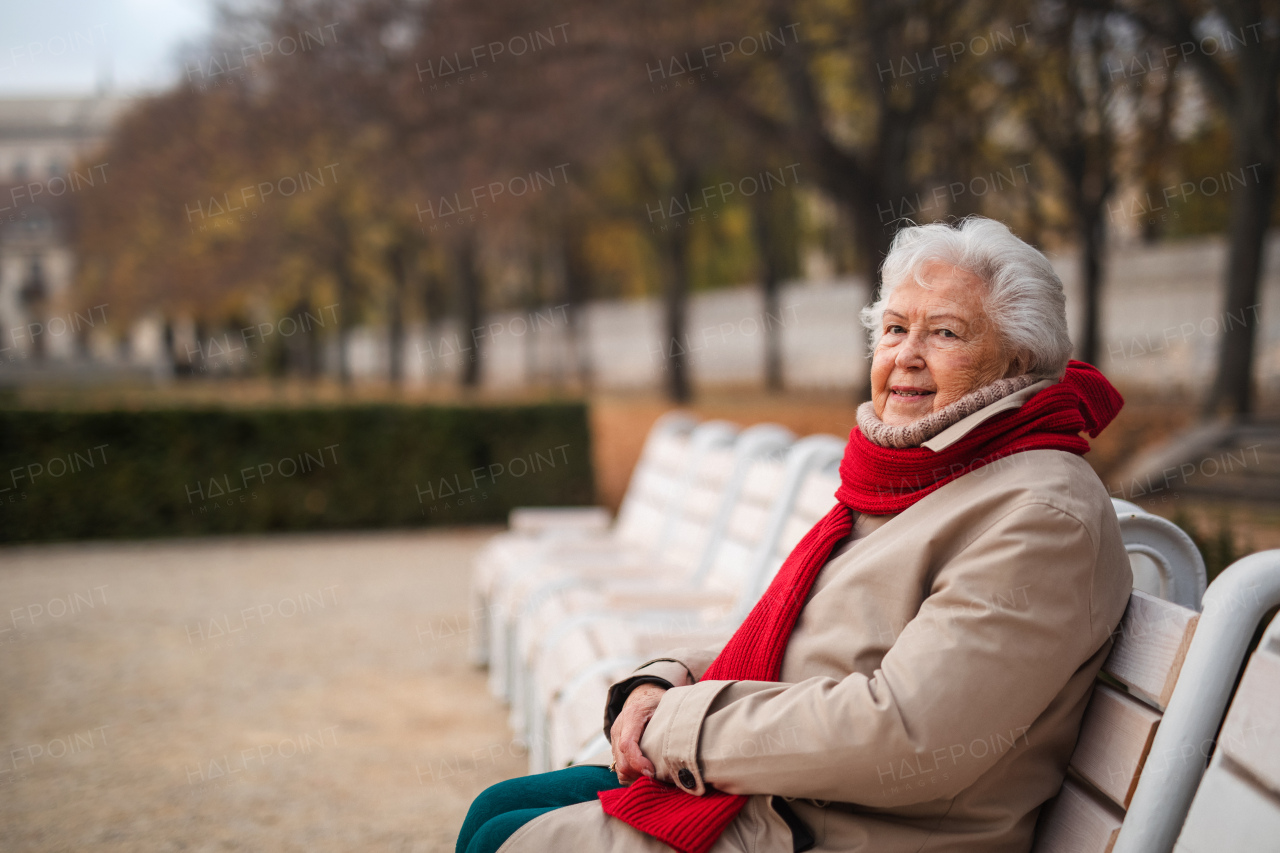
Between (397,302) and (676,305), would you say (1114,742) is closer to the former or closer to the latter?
(676,305)

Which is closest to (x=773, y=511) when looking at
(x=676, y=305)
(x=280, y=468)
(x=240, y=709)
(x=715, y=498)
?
(x=715, y=498)

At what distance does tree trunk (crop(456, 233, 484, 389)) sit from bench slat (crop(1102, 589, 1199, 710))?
2450 centimetres

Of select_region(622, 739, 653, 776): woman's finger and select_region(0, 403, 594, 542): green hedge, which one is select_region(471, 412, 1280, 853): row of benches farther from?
select_region(0, 403, 594, 542): green hedge

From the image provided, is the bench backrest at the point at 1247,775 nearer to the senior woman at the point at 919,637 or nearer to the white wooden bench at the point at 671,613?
the senior woman at the point at 919,637

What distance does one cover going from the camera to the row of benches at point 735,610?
1.58 metres

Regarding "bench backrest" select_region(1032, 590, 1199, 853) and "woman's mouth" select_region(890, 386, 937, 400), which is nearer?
"bench backrest" select_region(1032, 590, 1199, 853)

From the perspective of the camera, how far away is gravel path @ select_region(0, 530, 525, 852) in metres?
4.03

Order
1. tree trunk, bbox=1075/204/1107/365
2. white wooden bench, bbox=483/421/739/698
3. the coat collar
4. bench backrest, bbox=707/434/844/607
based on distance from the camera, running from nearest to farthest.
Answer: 1. the coat collar
2. bench backrest, bbox=707/434/844/607
3. white wooden bench, bbox=483/421/739/698
4. tree trunk, bbox=1075/204/1107/365

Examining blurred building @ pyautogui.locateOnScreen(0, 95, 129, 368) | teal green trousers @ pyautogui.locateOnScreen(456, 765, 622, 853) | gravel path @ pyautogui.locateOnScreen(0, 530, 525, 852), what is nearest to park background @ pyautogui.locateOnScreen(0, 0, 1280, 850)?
gravel path @ pyautogui.locateOnScreen(0, 530, 525, 852)

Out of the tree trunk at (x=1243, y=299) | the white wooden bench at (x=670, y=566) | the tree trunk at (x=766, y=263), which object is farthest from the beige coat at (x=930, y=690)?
the tree trunk at (x=766, y=263)

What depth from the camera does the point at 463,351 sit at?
86.1 feet

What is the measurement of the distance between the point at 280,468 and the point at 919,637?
10.1 metres

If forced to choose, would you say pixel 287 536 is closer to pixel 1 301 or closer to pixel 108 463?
pixel 108 463

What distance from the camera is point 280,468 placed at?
35.4 ft
